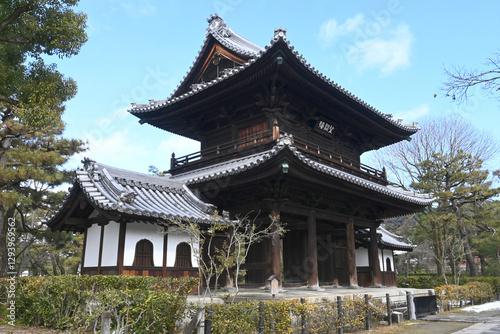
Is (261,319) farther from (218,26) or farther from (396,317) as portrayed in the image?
(218,26)

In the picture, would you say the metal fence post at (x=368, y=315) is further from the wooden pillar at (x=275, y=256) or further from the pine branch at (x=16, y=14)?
the pine branch at (x=16, y=14)

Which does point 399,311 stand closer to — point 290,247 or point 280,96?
point 290,247

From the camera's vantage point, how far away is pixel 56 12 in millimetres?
11336

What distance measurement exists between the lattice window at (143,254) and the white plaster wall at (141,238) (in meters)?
0.10

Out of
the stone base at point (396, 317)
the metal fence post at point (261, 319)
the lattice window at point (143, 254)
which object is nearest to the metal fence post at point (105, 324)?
the metal fence post at point (261, 319)

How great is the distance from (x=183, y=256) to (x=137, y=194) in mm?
2539

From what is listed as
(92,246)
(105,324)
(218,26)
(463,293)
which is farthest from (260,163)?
(463,293)

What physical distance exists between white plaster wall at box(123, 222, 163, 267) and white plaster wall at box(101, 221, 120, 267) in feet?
1.04

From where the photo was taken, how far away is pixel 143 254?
11344mm

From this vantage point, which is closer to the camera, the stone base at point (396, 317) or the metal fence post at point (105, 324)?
the metal fence post at point (105, 324)

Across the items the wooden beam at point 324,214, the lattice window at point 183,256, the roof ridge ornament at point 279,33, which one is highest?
the roof ridge ornament at point 279,33

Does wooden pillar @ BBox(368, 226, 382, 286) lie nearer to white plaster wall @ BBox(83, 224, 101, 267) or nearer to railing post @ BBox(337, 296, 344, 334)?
railing post @ BBox(337, 296, 344, 334)

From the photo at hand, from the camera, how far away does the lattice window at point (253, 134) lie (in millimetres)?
15370

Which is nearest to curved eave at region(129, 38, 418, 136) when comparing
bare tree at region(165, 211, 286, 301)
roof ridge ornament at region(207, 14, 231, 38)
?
roof ridge ornament at region(207, 14, 231, 38)
